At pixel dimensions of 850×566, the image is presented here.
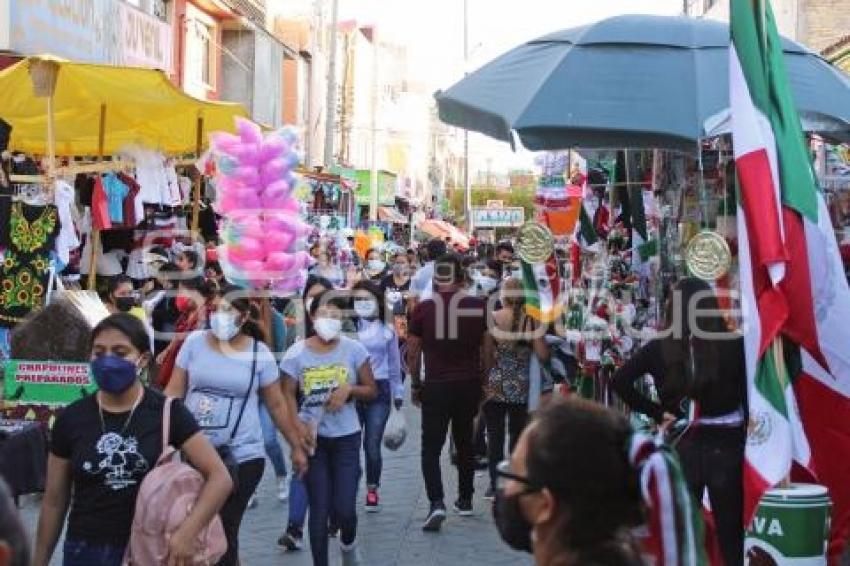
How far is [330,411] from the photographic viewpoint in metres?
7.12

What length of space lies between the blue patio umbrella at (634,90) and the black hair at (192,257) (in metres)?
5.61

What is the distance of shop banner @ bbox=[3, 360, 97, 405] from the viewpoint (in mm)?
7336

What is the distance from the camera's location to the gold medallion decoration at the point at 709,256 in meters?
6.77

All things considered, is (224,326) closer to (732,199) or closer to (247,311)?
(247,311)

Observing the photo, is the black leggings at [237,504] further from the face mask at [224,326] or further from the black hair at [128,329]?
the black hair at [128,329]

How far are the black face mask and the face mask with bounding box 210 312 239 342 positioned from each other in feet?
11.2

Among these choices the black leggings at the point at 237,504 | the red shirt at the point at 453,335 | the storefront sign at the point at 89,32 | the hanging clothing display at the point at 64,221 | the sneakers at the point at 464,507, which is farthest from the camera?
the storefront sign at the point at 89,32

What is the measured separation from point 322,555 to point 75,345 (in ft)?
6.58

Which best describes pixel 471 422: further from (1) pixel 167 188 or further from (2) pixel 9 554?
(2) pixel 9 554

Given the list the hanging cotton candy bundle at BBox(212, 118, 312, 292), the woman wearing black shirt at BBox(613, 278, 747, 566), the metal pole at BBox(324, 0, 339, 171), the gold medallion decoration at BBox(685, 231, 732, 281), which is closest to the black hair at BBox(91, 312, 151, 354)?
the woman wearing black shirt at BBox(613, 278, 747, 566)

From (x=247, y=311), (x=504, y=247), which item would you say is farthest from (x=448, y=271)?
(x=504, y=247)

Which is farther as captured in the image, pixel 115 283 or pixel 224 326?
pixel 115 283

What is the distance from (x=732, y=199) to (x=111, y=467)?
4365 mm

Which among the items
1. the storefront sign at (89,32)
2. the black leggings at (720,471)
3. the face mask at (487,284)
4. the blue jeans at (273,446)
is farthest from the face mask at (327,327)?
the storefront sign at (89,32)
